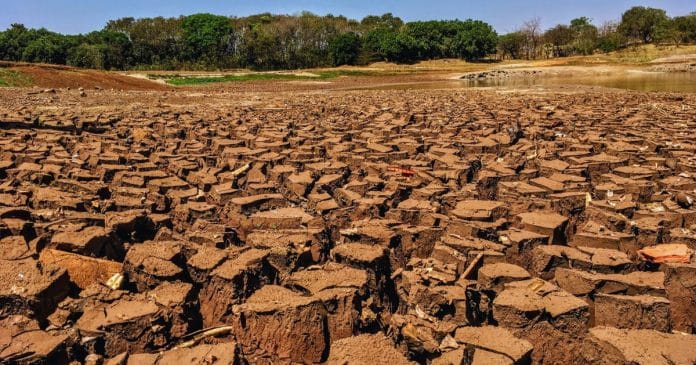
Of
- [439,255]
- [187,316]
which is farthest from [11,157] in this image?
[439,255]

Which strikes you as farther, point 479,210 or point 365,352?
point 479,210

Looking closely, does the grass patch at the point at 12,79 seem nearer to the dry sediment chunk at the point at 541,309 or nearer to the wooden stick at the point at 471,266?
the wooden stick at the point at 471,266

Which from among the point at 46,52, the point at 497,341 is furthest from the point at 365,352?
the point at 46,52

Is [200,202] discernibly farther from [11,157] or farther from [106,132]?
[106,132]

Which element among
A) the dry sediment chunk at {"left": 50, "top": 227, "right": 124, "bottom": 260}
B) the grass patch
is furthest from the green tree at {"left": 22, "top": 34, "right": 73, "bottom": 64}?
the dry sediment chunk at {"left": 50, "top": 227, "right": 124, "bottom": 260}

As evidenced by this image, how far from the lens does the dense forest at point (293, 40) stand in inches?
1921

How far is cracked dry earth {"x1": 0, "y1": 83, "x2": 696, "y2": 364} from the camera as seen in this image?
2.07 m

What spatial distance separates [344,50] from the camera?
5112 centimetres

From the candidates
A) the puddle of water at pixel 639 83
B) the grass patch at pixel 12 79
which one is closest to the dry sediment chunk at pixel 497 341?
the puddle of water at pixel 639 83

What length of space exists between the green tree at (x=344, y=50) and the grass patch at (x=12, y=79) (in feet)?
109

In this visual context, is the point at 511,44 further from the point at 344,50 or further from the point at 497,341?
the point at 497,341

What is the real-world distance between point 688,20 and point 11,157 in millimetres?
62160

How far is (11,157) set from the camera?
17.1 feet

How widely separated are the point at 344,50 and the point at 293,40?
734cm
